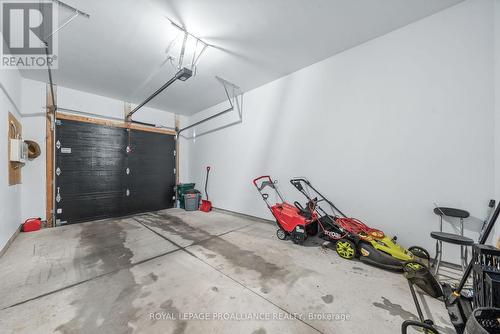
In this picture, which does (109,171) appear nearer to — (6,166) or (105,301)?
(6,166)

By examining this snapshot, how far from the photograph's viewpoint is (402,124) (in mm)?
2340

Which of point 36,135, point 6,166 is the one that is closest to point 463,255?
point 6,166

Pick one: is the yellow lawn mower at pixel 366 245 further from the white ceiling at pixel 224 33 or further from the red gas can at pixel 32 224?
the red gas can at pixel 32 224

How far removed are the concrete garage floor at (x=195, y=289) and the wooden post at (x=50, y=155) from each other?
98 centimetres

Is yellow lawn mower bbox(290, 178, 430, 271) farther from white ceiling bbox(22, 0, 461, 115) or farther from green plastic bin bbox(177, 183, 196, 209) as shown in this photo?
green plastic bin bbox(177, 183, 196, 209)

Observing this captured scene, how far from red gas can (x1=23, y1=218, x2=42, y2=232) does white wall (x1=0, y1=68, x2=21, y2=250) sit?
0.63ft

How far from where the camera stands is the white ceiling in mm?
2068

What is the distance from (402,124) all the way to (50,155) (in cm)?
637

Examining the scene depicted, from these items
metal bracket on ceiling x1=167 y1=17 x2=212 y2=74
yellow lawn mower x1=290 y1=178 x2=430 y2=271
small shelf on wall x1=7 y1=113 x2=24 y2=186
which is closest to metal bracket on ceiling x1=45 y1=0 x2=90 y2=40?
metal bracket on ceiling x1=167 y1=17 x2=212 y2=74

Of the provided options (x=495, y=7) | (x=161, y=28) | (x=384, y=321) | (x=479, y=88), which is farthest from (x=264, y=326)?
(x=495, y=7)

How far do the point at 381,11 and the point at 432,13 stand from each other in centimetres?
64

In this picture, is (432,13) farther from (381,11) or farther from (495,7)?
(381,11)

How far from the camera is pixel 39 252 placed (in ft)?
8.25
